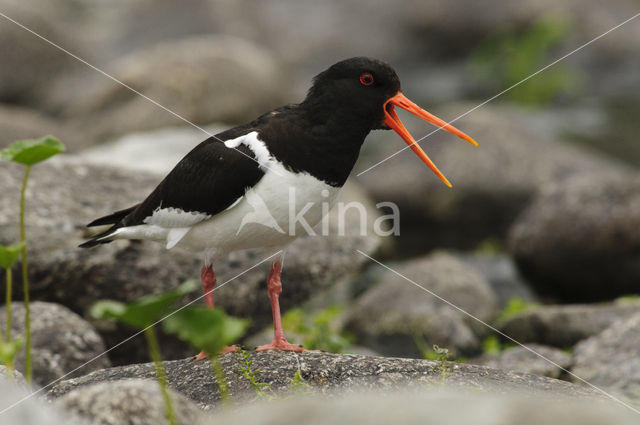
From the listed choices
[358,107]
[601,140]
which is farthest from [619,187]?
[601,140]

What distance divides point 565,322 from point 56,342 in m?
4.28

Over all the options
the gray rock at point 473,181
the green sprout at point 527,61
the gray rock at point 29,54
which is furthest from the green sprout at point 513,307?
the gray rock at point 29,54

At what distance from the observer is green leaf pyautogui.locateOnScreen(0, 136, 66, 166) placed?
3967mm

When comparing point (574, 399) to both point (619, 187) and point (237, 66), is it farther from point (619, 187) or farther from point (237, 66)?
point (237, 66)

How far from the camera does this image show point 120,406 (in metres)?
3.19

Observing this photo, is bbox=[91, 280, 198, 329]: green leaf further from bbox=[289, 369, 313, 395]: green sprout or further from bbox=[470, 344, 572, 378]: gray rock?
bbox=[470, 344, 572, 378]: gray rock

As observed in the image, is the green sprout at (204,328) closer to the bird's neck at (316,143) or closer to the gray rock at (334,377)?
the gray rock at (334,377)

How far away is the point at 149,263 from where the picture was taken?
6125 millimetres

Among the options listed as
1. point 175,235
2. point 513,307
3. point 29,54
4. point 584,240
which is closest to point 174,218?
point 175,235

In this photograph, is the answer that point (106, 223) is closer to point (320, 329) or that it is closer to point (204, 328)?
point (320, 329)

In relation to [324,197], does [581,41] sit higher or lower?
higher

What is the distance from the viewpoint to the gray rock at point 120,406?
3174mm

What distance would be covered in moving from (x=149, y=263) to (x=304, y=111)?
1.99 metres

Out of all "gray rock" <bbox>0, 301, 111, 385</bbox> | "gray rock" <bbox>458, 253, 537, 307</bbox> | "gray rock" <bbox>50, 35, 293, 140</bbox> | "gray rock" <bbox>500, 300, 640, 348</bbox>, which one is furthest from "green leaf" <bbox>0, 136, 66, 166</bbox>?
"gray rock" <bbox>50, 35, 293, 140</bbox>
